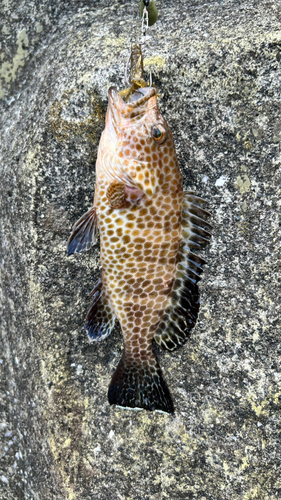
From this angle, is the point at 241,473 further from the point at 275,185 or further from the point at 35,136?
the point at 35,136

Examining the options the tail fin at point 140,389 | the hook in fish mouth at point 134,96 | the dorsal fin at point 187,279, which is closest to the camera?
the hook in fish mouth at point 134,96

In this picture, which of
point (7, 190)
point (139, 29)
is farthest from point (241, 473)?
point (139, 29)

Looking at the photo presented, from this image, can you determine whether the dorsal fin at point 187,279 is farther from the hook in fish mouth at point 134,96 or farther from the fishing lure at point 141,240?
the hook in fish mouth at point 134,96

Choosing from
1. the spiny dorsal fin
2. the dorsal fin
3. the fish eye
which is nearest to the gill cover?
the fish eye

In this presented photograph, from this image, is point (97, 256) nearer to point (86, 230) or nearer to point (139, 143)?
point (86, 230)

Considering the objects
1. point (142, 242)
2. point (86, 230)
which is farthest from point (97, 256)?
point (142, 242)

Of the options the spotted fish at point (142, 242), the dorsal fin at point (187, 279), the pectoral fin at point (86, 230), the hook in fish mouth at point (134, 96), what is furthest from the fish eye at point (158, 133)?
the pectoral fin at point (86, 230)

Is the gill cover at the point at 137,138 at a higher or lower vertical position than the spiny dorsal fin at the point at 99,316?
higher
